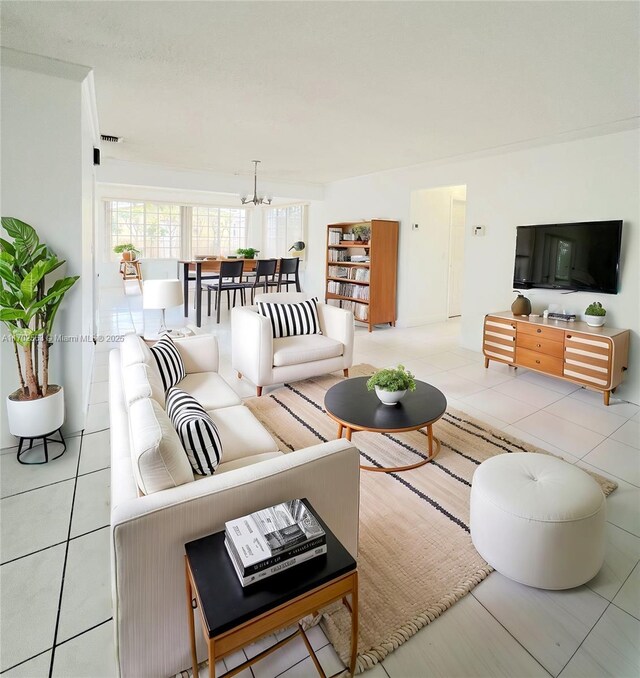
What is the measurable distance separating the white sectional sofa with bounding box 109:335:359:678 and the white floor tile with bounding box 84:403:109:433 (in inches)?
63.3

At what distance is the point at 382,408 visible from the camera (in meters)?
2.60

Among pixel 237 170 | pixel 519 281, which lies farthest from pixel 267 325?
pixel 237 170

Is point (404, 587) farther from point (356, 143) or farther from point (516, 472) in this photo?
point (356, 143)

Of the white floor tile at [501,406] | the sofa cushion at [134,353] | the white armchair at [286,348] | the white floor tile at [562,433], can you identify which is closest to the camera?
the sofa cushion at [134,353]

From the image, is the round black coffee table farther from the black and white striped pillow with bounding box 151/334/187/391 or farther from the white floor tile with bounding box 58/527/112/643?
the white floor tile with bounding box 58/527/112/643

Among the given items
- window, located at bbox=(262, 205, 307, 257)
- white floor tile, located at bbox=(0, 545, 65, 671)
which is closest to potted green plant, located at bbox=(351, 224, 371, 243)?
window, located at bbox=(262, 205, 307, 257)

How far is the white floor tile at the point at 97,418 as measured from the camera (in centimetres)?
299

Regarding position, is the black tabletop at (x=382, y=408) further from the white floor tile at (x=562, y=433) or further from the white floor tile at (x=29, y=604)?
the white floor tile at (x=29, y=604)

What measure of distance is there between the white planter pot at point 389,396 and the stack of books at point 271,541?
1.42 metres

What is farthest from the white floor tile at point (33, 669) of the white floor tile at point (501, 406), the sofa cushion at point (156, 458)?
the white floor tile at point (501, 406)

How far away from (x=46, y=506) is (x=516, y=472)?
2.31 meters

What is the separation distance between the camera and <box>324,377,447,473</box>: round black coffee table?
2395mm

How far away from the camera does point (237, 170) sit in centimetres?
643

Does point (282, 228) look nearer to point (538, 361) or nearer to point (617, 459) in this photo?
point (538, 361)
